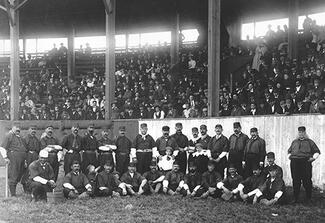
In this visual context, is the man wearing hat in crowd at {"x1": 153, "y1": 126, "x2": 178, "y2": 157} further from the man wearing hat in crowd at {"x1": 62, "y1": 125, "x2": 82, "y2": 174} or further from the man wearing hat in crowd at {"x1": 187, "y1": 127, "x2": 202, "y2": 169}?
the man wearing hat in crowd at {"x1": 62, "y1": 125, "x2": 82, "y2": 174}

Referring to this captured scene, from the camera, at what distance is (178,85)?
930 inches

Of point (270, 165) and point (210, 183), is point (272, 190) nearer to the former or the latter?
point (270, 165)

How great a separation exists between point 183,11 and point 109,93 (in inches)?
401

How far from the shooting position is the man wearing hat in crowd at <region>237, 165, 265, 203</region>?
12922mm


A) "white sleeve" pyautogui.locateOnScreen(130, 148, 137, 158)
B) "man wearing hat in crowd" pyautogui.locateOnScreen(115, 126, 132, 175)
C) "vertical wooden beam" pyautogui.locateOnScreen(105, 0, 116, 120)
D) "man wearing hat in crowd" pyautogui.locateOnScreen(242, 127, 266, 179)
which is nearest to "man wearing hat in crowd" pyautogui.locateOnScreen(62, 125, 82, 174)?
"man wearing hat in crowd" pyautogui.locateOnScreen(115, 126, 132, 175)

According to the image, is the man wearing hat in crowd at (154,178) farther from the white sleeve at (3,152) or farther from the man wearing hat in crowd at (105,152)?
the white sleeve at (3,152)

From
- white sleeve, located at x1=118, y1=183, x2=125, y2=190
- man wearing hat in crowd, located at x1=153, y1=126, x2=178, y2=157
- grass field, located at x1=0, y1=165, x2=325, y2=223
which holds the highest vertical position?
man wearing hat in crowd, located at x1=153, y1=126, x2=178, y2=157

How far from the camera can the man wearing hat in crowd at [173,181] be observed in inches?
563

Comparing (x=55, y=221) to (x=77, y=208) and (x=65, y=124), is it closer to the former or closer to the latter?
(x=77, y=208)

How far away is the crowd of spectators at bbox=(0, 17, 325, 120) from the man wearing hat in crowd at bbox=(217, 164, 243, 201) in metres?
2.87

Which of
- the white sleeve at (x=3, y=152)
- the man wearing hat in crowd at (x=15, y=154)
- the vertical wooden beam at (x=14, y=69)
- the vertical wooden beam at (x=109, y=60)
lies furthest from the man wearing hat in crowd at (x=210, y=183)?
the vertical wooden beam at (x=14, y=69)

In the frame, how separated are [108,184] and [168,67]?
46.4 ft

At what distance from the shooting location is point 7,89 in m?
30.0

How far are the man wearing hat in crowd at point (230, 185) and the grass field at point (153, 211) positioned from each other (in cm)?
27
